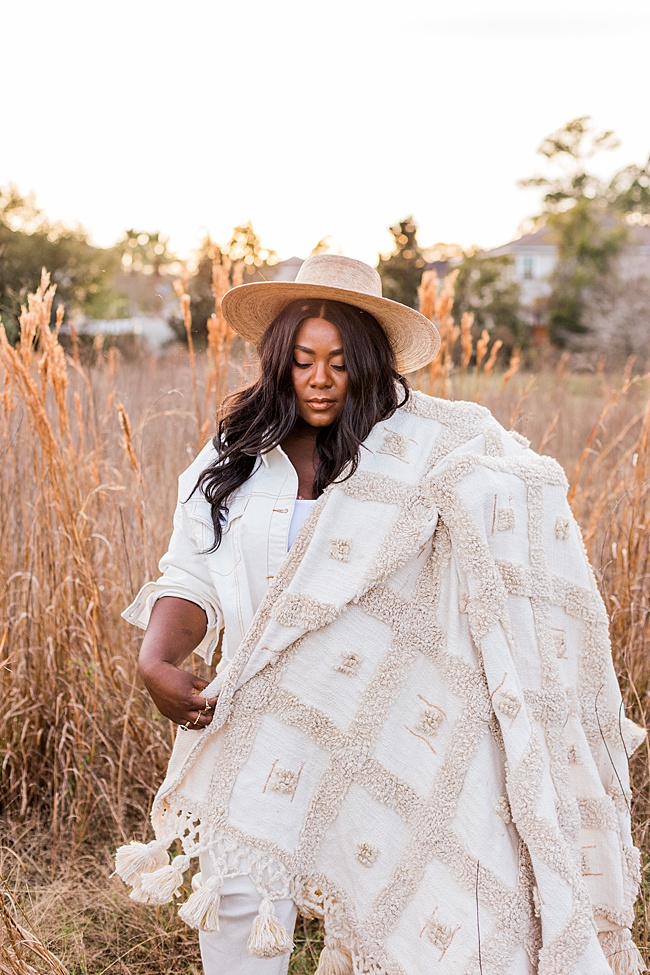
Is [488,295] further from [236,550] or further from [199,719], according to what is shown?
[199,719]

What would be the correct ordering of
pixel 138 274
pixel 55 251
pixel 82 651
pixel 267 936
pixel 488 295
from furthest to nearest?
1. pixel 488 295
2. pixel 138 274
3. pixel 55 251
4. pixel 82 651
5. pixel 267 936

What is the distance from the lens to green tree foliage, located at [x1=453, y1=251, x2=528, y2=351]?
2042cm

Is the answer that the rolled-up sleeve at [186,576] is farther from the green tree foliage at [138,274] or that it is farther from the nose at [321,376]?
the green tree foliage at [138,274]

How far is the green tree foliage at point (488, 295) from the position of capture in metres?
20.4

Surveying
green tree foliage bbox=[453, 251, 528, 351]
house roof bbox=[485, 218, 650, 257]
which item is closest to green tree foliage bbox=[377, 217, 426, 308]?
green tree foliage bbox=[453, 251, 528, 351]

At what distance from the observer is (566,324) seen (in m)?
22.1

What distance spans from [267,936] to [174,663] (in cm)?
57

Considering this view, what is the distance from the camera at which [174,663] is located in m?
1.99

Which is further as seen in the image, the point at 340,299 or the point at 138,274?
the point at 138,274

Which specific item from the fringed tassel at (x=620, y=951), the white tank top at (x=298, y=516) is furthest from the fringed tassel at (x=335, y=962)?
the white tank top at (x=298, y=516)

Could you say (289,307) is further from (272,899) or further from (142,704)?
(142,704)

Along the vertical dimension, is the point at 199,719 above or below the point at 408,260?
below

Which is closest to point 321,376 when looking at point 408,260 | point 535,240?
point 408,260

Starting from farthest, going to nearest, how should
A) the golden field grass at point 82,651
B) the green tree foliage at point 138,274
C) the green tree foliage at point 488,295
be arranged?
the green tree foliage at point 488,295
the green tree foliage at point 138,274
the golden field grass at point 82,651
